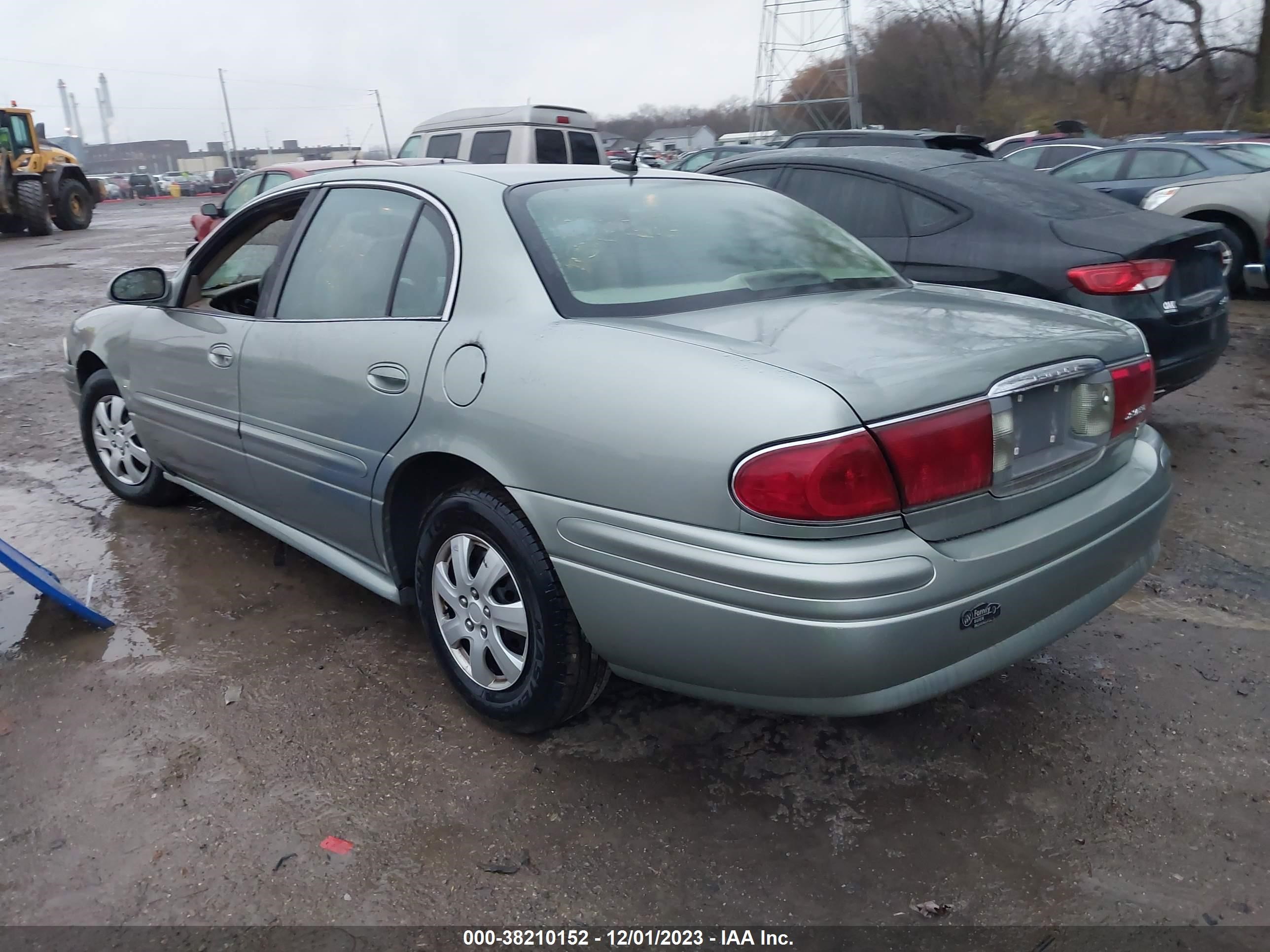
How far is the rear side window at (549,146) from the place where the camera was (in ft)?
43.3

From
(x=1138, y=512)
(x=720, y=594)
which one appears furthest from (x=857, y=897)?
(x=1138, y=512)

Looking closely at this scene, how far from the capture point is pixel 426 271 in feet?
9.93

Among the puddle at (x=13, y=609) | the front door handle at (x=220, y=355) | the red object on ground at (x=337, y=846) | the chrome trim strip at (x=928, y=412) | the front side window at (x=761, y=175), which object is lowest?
the red object on ground at (x=337, y=846)

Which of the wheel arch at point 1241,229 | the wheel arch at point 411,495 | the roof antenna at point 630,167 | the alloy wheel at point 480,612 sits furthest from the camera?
the wheel arch at point 1241,229

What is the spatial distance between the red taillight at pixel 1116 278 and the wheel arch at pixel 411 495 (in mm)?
3237

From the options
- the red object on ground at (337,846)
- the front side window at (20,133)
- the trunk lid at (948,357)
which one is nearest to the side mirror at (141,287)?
the trunk lid at (948,357)

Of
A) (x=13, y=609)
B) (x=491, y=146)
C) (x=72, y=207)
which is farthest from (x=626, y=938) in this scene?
(x=72, y=207)

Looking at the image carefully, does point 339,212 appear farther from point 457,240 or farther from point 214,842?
point 214,842

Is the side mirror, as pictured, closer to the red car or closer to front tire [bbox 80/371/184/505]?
front tire [bbox 80/371/184/505]

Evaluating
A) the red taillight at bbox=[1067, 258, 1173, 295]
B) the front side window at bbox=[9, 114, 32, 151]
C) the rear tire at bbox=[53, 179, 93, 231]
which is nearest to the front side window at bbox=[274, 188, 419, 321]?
the red taillight at bbox=[1067, 258, 1173, 295]

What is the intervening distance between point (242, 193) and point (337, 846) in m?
10.4

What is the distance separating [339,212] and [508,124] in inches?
413

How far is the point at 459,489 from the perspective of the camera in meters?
2.80

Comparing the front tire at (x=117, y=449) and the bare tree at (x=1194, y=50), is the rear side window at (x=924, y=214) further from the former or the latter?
the bare tree at (x=1194, y=50)
